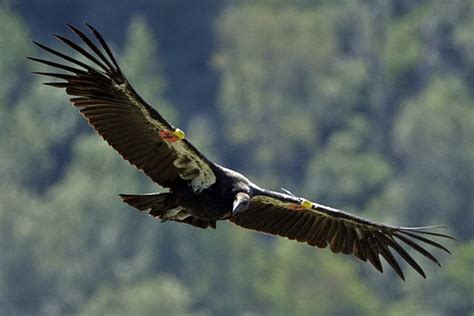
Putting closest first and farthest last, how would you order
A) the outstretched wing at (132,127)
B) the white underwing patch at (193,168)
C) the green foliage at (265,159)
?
the outstretched wing at (132,127), the white underwing patch at (193,168), the green foliage at (265,159)

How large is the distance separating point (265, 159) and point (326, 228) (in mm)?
59207

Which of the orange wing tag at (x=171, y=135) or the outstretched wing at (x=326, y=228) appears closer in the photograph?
the orange wing tag at (x=171, y=135)

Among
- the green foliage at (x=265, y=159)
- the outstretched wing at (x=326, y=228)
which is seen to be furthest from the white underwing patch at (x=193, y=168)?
the green foliage at (x=265, y=159)

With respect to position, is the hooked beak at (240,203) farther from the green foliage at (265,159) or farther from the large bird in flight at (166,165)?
the green foliage at (265,159)

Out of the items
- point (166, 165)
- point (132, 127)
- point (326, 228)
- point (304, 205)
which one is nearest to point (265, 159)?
point (326, 228)

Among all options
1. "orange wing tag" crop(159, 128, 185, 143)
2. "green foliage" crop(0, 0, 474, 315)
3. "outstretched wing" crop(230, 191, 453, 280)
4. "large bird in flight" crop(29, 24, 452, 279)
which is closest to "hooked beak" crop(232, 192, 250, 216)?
"large bird in flight" crop(29, 24, 452, 279)

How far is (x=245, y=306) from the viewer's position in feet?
223

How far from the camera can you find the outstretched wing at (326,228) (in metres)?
18.8

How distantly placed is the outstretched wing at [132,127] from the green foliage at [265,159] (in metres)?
42.3

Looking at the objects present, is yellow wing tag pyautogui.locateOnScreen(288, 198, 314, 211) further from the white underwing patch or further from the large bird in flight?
the white underwing patch

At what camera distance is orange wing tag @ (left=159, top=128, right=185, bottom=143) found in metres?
17.2

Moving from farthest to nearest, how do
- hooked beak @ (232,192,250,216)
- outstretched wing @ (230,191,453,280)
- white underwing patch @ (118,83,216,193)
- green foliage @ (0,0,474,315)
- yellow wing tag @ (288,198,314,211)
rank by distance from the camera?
green foliage @ (0,0,474,315)
outstretched wing @ (230,191,453,280)
yellow wing tag @ (288,198,314,211)
white underwing patch @ (118,83,216,193)
hooked beak @ (232,192,250,216)

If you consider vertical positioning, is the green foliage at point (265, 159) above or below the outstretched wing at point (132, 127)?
above

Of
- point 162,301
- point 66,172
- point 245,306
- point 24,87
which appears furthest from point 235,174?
point 24,87
